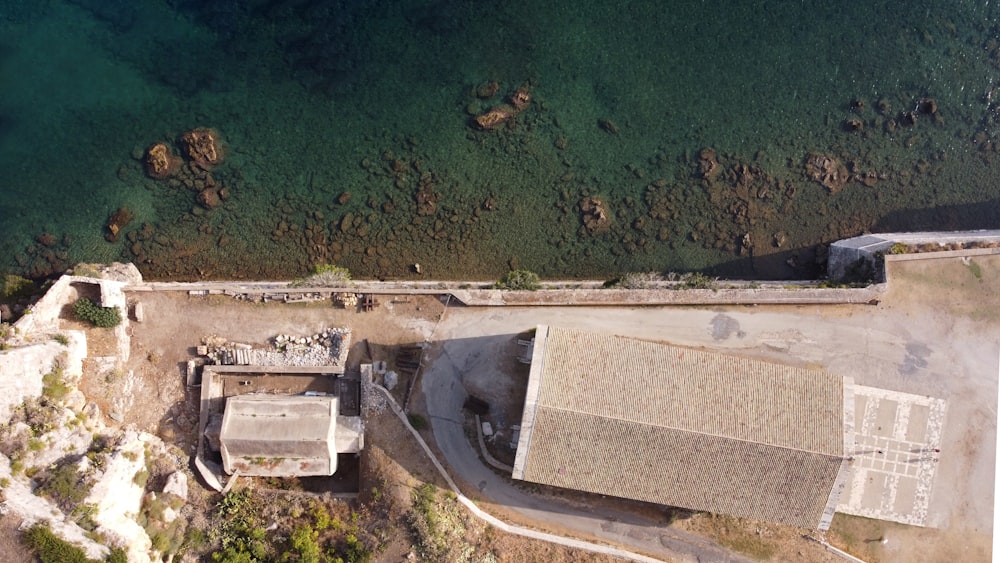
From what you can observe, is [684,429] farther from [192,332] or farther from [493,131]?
[192,332]

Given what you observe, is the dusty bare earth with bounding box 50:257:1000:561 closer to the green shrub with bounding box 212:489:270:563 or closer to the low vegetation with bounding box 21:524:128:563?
the green shrub with bounding box 212:489:270:563

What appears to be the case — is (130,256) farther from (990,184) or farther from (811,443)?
(990,184)

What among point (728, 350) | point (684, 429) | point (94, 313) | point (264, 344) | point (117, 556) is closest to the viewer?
point (117, 556)

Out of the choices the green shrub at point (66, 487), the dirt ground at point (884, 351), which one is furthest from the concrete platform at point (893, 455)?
the green shrub at point (66, 487)

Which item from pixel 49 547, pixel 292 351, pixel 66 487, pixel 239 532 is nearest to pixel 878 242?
pixel 292 351

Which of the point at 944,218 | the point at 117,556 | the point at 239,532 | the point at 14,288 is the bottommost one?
the point at 239,532

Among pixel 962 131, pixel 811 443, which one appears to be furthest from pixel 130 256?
pixel 962 131

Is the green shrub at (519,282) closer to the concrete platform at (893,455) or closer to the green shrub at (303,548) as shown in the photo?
the green shrub at (303,548)
